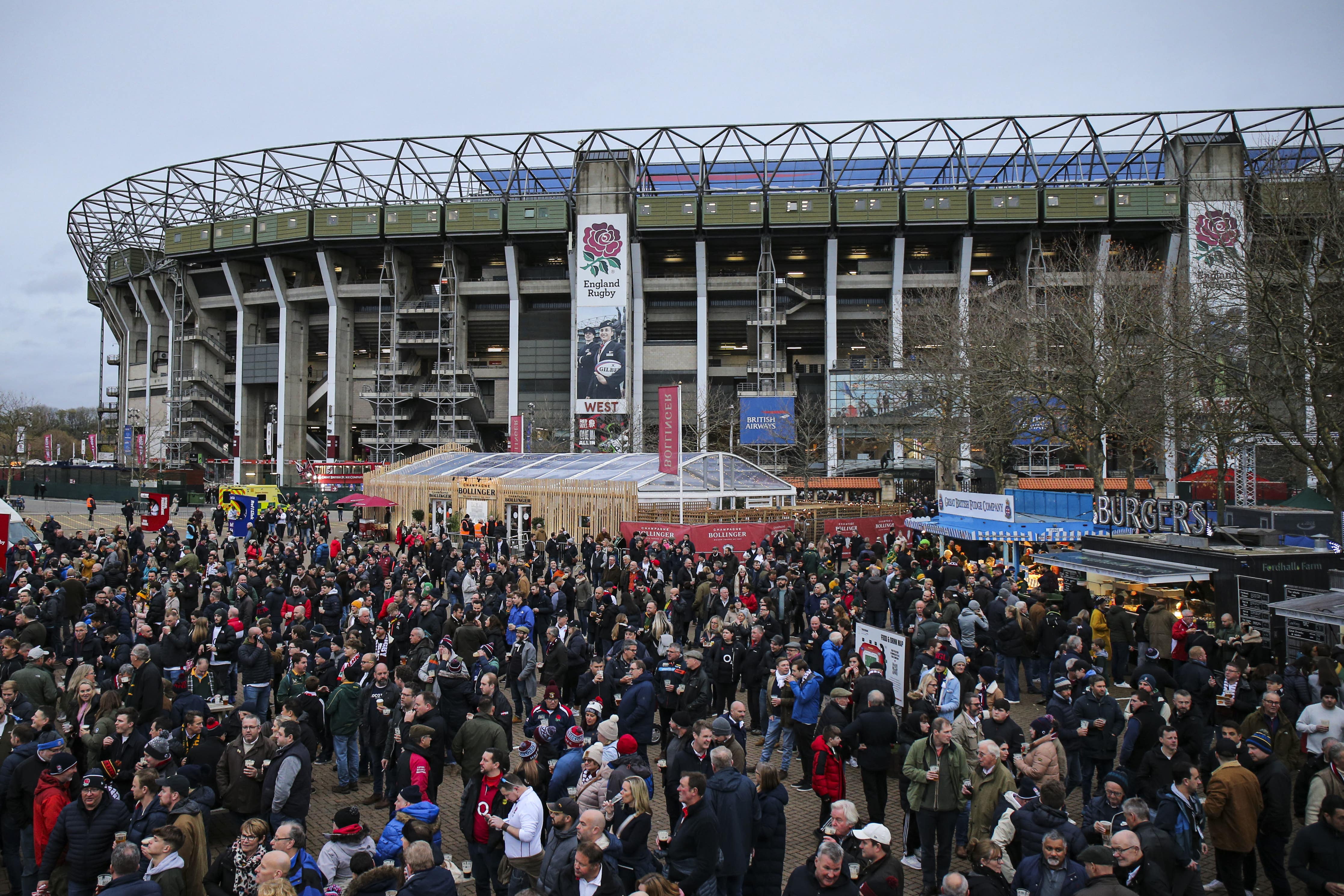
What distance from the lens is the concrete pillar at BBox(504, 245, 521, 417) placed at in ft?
169

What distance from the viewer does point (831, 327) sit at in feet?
166

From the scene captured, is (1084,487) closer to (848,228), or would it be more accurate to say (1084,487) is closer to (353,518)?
(848,228)

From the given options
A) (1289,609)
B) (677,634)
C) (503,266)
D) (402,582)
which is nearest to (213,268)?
(503,266)

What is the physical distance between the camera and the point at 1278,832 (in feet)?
18.8

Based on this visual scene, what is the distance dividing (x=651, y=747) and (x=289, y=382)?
5419 centimetres

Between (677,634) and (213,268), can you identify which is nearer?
(677,634)

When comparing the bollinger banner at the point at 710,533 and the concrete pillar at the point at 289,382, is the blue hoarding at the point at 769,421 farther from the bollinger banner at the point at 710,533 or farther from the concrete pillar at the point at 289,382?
the concrete pillar at the point at 289,382

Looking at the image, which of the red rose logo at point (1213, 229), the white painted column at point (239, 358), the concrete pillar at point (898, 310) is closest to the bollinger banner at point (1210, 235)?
the red rose logo at point (1213, 229)

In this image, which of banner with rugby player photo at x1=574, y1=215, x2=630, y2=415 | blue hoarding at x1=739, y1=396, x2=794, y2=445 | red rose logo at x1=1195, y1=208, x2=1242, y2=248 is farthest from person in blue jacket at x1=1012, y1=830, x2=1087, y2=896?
red rose logo at x1=1195, y1=208, x2=1242, y2=248

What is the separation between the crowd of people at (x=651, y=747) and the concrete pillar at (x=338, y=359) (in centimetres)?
4339

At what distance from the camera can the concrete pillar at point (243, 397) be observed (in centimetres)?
5647

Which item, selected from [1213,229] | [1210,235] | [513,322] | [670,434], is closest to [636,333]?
[513,322]

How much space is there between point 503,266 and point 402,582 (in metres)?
46.8

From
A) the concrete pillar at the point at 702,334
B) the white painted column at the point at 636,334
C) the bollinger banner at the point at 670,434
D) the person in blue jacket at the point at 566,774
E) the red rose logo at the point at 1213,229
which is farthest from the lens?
the white painted column at the point at 636,334
